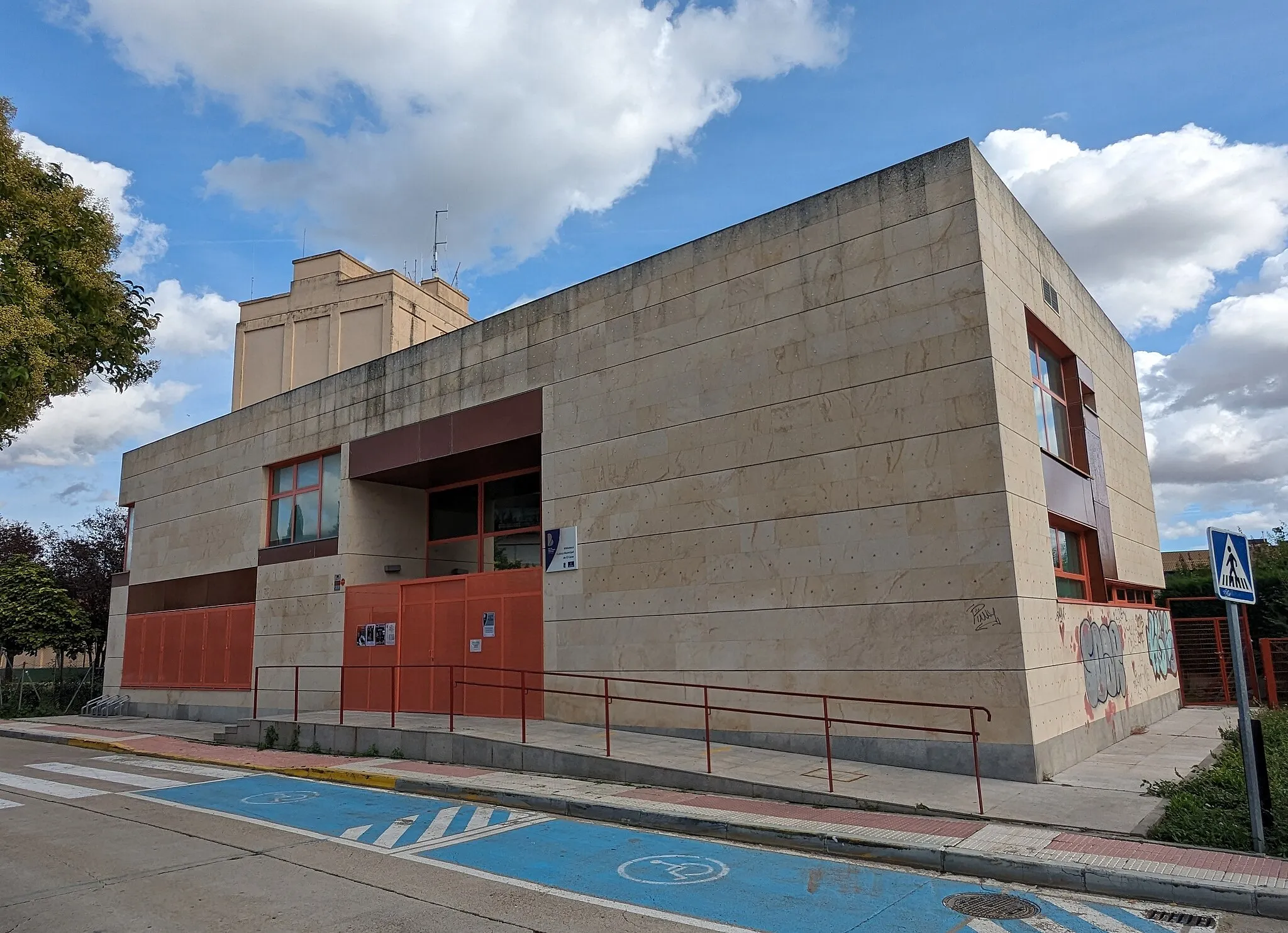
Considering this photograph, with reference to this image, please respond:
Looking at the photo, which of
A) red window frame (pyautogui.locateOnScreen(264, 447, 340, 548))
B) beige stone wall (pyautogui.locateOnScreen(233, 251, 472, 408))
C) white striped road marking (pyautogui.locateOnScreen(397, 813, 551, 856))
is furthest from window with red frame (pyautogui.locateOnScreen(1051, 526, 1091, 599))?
beige stone wall (pyautogui.locateOnScreen(233, 251, 472, 408))

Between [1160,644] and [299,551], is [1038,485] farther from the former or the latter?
[299,551]

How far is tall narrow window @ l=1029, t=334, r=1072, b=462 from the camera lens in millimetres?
13758

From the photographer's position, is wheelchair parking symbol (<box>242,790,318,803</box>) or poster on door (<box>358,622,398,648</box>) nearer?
wheelchair parking symbol (<box>242,790,318,803</box>)

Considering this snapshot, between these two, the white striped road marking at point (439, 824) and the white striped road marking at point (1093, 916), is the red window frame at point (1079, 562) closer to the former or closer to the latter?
the white striped road marking at point (1093, 916)

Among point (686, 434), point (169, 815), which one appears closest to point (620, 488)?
point (686, 434)

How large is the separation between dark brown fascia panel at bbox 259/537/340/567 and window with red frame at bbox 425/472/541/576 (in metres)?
2.25

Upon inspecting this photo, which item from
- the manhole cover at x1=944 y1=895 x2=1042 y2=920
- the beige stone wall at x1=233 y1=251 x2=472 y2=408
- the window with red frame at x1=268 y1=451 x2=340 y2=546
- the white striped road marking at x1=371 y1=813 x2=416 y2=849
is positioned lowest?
the manhole cover at x1=944 y1=895 x2=1042 y2=920

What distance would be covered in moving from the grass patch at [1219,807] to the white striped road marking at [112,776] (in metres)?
12.4

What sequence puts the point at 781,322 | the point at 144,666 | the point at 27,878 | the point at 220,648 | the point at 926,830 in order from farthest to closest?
the point at 144,666 → the point at 220,648 → the point at 781,322 → the point at 926,830 → the point at 27,878

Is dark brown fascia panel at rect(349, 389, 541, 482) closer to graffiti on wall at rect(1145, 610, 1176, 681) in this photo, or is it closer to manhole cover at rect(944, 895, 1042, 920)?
manhole cover at rect(944, 895, 1042, 920)

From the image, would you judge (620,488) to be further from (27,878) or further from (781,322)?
(27,878)

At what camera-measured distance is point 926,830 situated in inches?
319

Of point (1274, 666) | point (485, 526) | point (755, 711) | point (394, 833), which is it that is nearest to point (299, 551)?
point (485, 526)

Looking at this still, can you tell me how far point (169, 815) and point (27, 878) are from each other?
2.87 metres
